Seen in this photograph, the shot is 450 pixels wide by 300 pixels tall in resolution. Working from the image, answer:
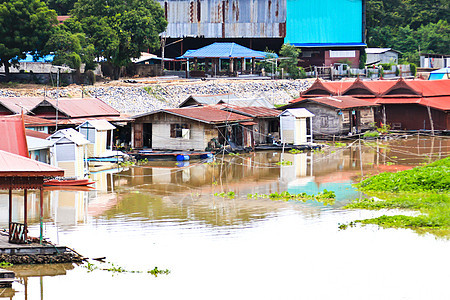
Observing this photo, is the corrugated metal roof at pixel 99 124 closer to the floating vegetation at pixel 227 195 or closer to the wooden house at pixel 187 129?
the wooden house at pixel 187 129

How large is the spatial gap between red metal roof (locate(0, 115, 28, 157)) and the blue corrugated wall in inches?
1959

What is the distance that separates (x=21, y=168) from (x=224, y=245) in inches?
204

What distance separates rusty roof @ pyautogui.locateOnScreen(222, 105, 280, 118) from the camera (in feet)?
127

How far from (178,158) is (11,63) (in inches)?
797

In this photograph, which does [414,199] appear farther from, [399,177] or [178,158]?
[178,158]

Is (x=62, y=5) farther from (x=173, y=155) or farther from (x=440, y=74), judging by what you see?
(x=173, y=155)

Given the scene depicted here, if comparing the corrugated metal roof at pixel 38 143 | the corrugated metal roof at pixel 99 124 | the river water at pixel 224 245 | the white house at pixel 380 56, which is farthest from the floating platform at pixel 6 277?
the white house at pixel 380 56

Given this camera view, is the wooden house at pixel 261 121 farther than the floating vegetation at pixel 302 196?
Yes

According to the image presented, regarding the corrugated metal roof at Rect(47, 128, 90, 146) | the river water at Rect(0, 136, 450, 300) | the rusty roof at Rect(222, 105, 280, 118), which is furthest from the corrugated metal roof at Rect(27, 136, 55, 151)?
the rusty roof at Rect(222, 105, 280, 118)

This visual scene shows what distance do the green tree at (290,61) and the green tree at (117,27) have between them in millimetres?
11224

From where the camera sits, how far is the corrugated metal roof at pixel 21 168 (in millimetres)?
15594

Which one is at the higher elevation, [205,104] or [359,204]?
[205,104]

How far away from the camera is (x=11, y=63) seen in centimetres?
4984

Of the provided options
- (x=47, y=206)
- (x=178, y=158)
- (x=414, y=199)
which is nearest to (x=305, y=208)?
(x=414, y=199)
